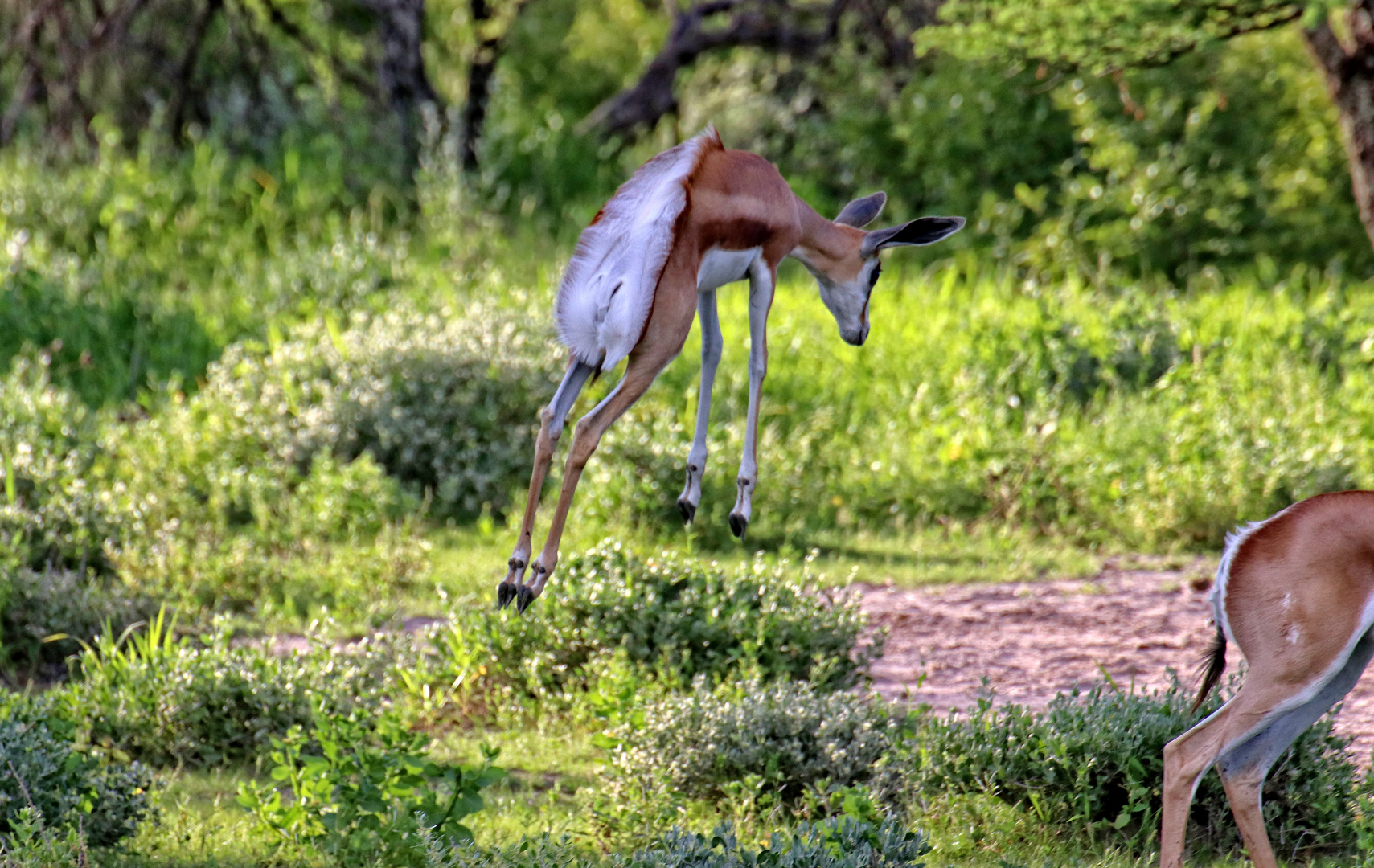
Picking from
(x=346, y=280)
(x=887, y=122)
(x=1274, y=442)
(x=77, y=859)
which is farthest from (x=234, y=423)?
(x=887, y=122)

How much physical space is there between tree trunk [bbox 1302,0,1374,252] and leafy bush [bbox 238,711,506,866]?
591 cm

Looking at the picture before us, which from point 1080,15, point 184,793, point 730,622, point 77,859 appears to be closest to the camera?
point 77,859

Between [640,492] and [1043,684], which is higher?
[640,492]

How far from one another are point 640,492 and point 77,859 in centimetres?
410

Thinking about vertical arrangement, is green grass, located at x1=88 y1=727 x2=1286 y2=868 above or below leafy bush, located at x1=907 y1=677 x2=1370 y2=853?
below

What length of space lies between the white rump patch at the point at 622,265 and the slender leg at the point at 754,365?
317 millimetres

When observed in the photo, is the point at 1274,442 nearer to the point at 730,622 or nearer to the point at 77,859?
the point at 730,622

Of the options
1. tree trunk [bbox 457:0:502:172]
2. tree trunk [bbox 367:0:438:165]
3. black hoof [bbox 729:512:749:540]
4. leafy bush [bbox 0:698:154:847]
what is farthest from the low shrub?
tree trunk [bbox 457:0:502:172]

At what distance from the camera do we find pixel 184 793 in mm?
5230

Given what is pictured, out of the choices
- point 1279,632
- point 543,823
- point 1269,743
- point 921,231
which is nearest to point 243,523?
point 543,823

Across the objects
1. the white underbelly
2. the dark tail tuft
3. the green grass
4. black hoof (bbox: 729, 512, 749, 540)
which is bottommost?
the green grass

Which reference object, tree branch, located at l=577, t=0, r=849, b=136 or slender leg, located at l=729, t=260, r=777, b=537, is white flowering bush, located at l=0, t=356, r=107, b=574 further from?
tree branch, located at l=577, t=0, r=849, b=136

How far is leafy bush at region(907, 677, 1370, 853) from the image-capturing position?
441 cm

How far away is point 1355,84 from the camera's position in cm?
777
